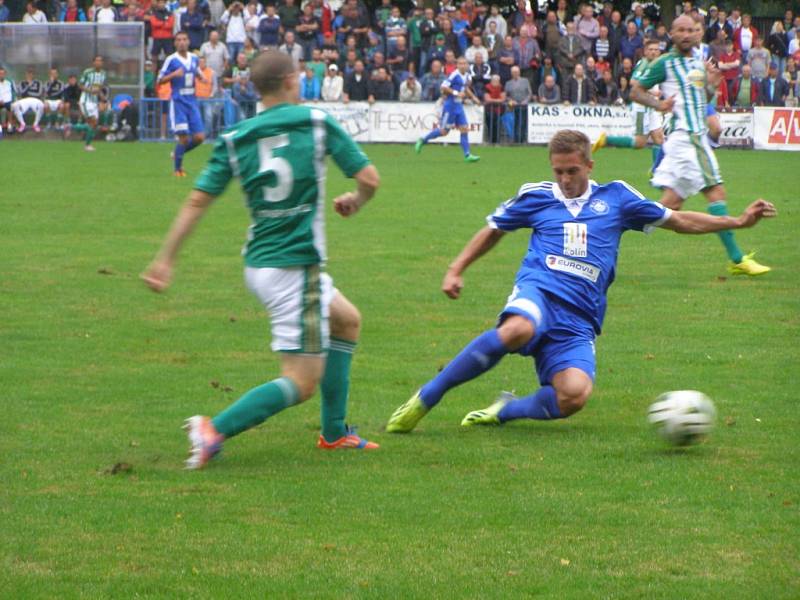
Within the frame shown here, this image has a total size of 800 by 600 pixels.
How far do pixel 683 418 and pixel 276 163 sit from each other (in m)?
2.17

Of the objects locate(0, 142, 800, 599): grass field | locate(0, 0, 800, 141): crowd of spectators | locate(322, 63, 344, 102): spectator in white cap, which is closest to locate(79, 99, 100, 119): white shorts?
locate(0, 0, 800, 141): crowd of spectators

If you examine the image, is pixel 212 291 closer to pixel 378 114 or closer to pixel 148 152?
pixel 148 152

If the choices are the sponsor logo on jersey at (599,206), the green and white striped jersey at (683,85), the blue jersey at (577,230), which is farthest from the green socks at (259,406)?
the green and white striped jersey at (683,85)

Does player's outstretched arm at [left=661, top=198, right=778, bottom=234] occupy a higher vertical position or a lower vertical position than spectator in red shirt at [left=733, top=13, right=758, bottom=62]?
higher

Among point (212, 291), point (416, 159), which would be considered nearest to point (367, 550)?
point (212, 291)

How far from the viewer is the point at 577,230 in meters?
6.66

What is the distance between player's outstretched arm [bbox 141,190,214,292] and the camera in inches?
223

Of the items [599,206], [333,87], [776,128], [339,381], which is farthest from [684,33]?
[333,87]

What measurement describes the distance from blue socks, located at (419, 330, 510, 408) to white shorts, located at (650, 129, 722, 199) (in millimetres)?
5358

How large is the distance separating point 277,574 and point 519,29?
3017cm

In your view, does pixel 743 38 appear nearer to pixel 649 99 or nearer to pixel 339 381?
pixel 649 99

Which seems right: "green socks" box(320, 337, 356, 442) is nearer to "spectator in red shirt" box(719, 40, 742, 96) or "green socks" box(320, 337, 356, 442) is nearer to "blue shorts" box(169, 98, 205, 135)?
"blue shorts" box(169, 98, 205, 135)

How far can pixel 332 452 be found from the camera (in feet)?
20.5

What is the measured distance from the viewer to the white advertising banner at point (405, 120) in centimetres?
3135
